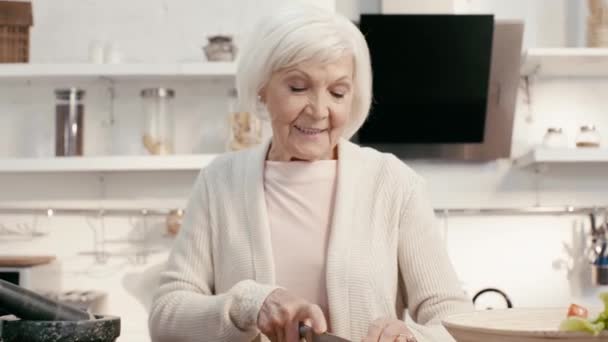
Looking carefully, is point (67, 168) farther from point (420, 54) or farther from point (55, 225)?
point (420, 54)

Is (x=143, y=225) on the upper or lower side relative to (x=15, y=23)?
lower

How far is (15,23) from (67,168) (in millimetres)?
563

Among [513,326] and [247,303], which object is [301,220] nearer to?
[247,303]

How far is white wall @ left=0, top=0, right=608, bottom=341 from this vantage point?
10.5 feet

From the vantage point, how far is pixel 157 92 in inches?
119

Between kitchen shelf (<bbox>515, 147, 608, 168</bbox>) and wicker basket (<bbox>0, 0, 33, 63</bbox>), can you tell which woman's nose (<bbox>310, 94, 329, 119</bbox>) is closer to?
kitchen shelf (<bbox>515, 147, 608, 168</bbox>)

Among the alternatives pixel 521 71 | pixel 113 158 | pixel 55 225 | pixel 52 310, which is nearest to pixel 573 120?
pixel 521 71

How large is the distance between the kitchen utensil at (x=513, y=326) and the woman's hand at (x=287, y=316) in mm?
246

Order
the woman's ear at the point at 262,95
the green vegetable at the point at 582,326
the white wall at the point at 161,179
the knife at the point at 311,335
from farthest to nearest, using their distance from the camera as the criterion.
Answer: the white wall at the point at 161,179 < the woman's ear at the point at 262,95 < the knife at the point at 311,335 < the green vegetable at the point at 582,326

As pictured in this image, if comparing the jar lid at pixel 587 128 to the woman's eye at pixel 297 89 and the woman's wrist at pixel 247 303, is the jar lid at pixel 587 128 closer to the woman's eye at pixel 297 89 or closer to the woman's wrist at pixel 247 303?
the woman's eye at pixel 297 89

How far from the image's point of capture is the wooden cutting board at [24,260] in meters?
2.88

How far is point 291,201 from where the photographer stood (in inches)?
58.6

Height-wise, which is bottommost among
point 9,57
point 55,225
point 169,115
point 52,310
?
point 55,225

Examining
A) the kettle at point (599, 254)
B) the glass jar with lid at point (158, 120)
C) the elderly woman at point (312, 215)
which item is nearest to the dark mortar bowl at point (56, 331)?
the elderly woman at point (312, 215)
